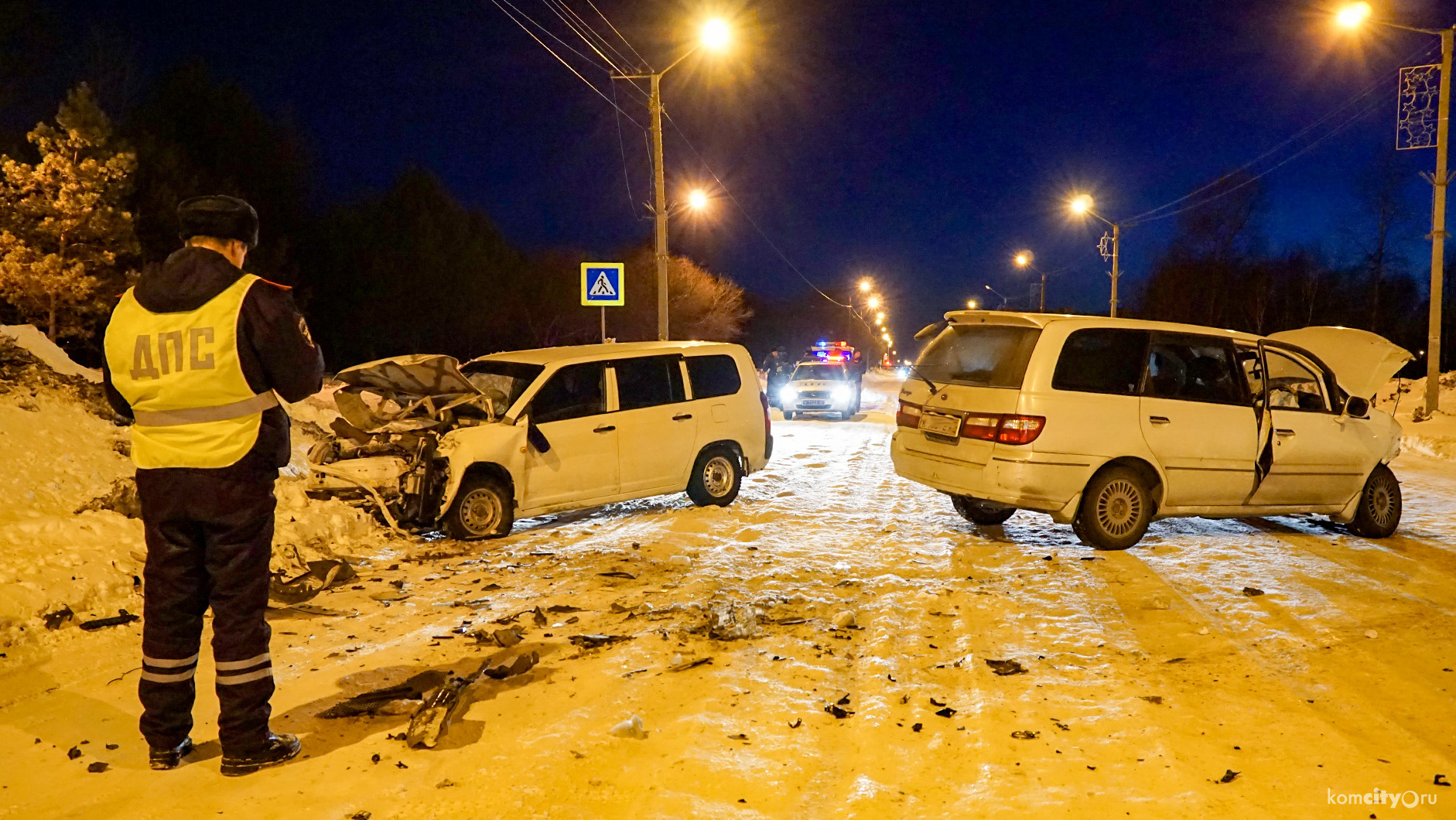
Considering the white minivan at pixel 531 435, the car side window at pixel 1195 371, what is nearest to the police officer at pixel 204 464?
the white minivan at pixel 531 435

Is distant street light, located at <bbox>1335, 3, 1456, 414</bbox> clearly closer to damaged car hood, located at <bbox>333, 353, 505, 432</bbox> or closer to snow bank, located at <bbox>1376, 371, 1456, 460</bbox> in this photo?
snow bank, located at <bbox>1376, 371, 1456, 460</bbox>

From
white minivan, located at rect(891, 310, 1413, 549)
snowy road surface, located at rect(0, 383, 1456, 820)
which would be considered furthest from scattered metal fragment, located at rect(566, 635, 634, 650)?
white minivan, located at rect(891, 310, 1413, 549)

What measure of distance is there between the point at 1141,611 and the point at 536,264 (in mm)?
45316

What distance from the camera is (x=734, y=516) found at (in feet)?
29.8

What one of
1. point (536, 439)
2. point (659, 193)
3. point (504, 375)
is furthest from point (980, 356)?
point (659, 193)

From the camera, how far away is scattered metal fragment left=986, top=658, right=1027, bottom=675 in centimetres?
472

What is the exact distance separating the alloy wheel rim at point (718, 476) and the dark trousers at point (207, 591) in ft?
20.5

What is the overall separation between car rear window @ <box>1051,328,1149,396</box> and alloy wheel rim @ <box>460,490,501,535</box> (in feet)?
15.7

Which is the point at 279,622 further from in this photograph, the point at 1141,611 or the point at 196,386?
the point at 1141,611

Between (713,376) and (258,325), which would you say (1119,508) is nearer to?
(713,376)

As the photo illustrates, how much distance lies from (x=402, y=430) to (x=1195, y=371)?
22.4 feet

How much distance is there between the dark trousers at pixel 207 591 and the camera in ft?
Result: 11.5

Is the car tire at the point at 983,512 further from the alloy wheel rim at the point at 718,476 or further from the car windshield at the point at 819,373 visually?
the car windshield at the point at 819,373

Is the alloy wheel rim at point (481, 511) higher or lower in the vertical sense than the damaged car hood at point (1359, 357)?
lower
